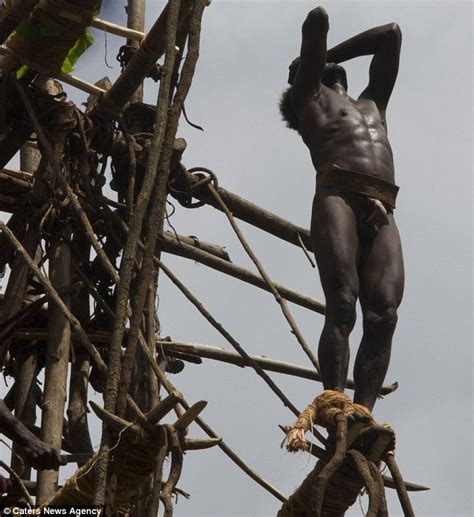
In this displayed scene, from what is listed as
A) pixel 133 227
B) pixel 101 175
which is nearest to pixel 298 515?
pixel 133 227

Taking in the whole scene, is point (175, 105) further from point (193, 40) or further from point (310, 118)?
point (310, 118)

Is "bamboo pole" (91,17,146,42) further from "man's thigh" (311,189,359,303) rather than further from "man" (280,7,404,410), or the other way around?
"man's thigh" (311,189,359,303)

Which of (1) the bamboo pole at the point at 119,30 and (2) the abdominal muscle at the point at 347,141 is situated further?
(1) the bamboo pole at the point at 119,30

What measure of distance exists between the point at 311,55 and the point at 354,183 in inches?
32.8

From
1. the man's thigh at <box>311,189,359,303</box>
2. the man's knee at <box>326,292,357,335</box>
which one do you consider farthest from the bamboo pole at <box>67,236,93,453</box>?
the man's knee at <box>326,292,357,335</box>

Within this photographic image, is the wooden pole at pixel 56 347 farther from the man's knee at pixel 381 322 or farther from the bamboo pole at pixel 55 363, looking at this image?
the man's knee at pixel 381 322

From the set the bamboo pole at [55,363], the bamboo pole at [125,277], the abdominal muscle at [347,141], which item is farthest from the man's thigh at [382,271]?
the bamboo pole at [55,363]

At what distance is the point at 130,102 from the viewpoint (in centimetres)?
1125

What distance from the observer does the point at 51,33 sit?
33.1ft

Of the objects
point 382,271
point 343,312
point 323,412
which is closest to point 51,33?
point 382,271

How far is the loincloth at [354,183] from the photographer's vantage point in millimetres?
9086

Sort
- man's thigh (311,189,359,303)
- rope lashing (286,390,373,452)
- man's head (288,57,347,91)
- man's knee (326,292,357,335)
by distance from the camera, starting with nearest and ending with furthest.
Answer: rope lashing (286,390,373,452) → man's knee (326,292,357,335) → man's thigh (311,189,359,303) → man's head (288,57,347,91)

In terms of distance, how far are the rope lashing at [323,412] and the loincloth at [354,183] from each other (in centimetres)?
135

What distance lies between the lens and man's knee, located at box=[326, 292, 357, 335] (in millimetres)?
8547
